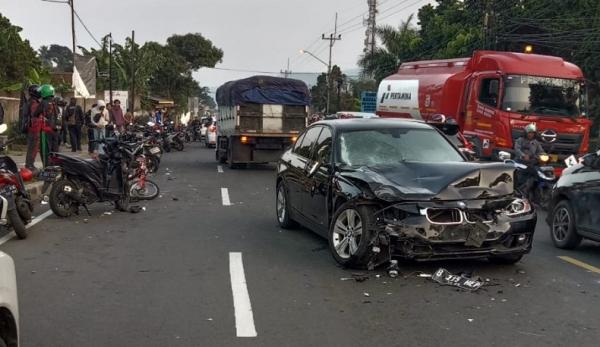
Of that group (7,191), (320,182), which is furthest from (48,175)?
(320,182)

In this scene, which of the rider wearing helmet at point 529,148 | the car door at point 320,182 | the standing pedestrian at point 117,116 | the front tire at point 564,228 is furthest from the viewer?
the standing pedestrian at point 117,116

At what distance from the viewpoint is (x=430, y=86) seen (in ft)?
→ 62.3

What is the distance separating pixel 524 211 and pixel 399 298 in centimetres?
192

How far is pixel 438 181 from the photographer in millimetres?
6586

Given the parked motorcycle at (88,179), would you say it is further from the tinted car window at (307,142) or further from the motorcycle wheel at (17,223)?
the tinted car window at (307,142)

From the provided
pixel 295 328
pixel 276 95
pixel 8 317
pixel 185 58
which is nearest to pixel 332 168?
pixel 295 328

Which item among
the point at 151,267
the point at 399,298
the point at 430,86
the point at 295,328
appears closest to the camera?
the point at 295,328

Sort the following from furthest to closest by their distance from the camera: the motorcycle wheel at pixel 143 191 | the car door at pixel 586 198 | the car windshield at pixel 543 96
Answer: the car windshield at pixel 543 96 < the motorcycle wheel at pixel 143 191 < the car door at pixel 586 198

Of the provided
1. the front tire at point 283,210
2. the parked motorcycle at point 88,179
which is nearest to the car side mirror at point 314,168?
the front tire at point 283,210

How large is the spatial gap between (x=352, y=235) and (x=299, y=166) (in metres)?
2.22

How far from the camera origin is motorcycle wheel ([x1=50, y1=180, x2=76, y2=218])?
994 centimetres

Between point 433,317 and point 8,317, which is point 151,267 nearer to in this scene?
point 433,317

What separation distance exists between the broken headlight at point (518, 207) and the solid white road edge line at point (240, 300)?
2795 millimetres

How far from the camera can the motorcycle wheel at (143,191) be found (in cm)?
1189
